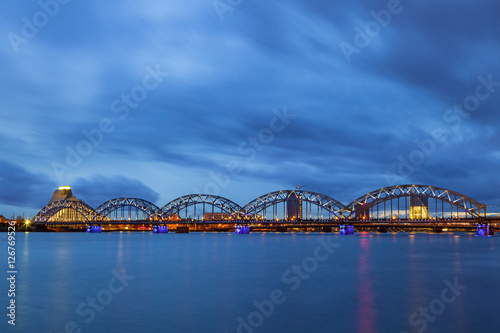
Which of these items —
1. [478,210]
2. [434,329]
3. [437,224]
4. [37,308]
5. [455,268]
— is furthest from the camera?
[478,210]

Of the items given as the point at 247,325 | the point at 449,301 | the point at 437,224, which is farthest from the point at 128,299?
the point at 437,224

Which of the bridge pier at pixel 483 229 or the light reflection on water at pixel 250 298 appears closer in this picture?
the light reflection on water at pixel 250 298

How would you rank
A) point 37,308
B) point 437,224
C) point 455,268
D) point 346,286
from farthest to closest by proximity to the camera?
point 437,224, point 455,268, point 346,286, point 37,308

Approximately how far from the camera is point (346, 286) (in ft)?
111

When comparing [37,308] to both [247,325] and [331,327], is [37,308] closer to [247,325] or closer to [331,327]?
[247,325]

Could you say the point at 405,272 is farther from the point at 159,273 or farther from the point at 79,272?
the point at 79,272

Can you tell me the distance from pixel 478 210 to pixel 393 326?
170516mm

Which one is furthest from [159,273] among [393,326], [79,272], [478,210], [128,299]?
[478,210]

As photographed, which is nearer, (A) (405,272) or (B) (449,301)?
(B) (449,301)

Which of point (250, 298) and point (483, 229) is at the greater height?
point (483, 229)

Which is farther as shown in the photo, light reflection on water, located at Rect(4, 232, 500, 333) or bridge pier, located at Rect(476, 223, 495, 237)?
bridge pier, located at Rect(476, 223, 495, 237)

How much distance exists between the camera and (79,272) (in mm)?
42938

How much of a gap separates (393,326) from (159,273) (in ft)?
82.7

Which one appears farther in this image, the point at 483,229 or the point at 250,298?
the point at 483,229
